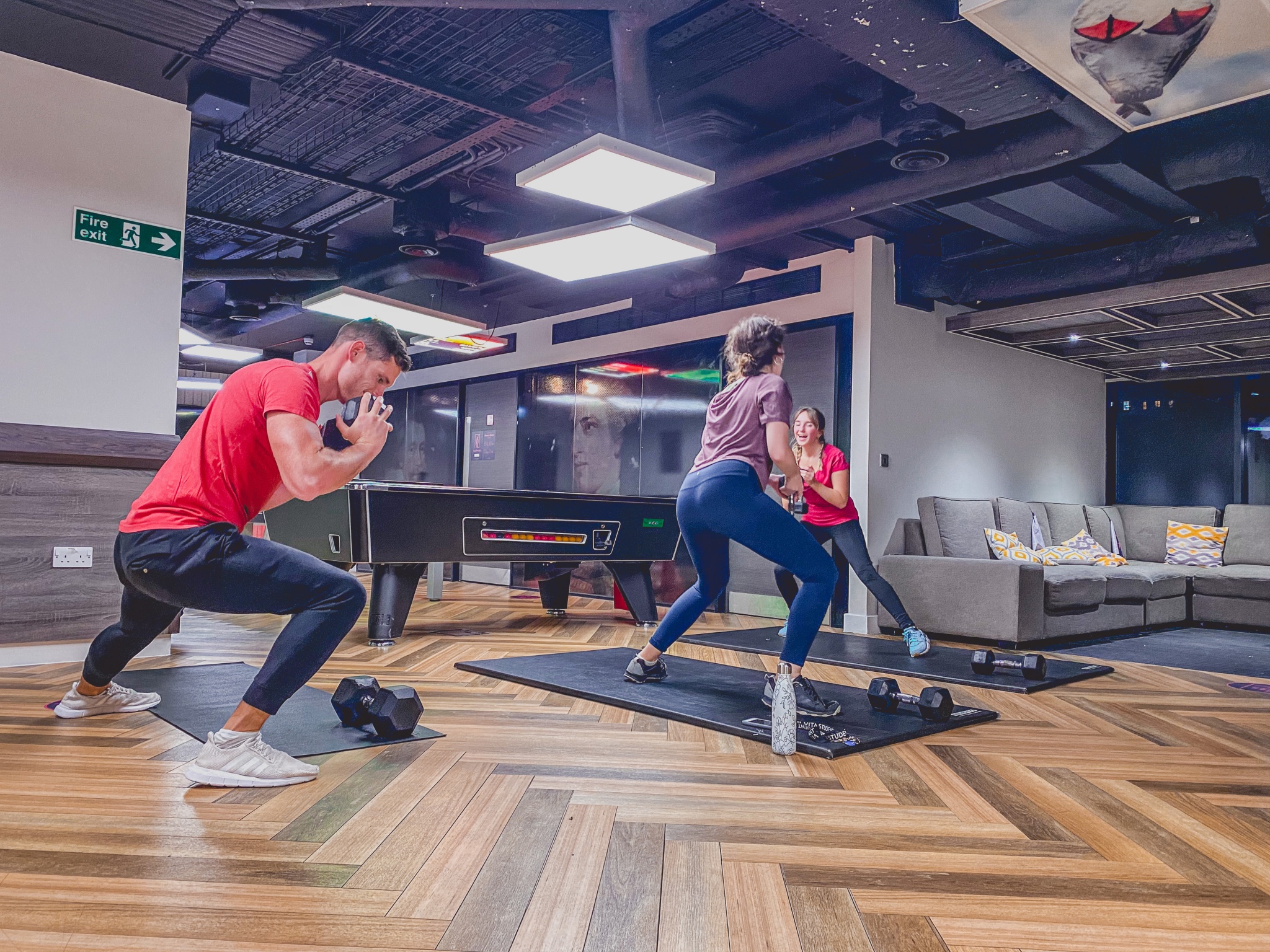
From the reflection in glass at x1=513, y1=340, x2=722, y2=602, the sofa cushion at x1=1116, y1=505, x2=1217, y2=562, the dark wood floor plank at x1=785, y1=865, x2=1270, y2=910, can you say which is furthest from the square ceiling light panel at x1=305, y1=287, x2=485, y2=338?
the sofa cushion at x1=1116, y1=505, x2=1217, y2=562

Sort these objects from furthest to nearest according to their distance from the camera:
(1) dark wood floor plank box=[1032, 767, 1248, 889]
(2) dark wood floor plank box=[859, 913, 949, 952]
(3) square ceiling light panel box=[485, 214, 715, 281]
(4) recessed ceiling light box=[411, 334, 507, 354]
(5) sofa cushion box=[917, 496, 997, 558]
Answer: (4) recessed ceiling light box=[411, 334, 507, 354] < (5) sofa cushion box=[917, 496, 997, 558] < (3) square ceiling light panel box=[485, 214, 715, 281] < (1) dark wood floor plank box=[1032, 767, 1248, 889] < (2) dark wood floor plank box=[859, 913, 949, 952]

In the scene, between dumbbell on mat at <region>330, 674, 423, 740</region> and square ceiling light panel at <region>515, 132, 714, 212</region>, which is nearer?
dumbbell on mat at <region>330, 674, 423, 740</region>

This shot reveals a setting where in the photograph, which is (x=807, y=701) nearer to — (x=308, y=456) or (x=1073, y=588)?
(x=308, y=456)

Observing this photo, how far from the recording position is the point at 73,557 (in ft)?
13.3

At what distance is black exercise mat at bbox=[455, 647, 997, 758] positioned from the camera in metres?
2.88

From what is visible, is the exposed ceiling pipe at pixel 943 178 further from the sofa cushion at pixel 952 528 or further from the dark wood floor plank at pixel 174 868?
the dark wood floor plank at pixel 174 868

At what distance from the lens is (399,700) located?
2686 millimetres

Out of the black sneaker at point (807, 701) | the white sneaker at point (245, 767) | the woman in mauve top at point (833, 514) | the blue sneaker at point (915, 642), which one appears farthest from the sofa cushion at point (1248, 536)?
the white sneaker at point (245, 767)

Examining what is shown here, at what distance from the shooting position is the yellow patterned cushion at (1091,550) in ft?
22.4

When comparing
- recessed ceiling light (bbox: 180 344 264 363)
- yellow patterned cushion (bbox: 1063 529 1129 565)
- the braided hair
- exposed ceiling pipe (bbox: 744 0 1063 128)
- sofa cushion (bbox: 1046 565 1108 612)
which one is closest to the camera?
exposed ceiling pipe (bbox: 744 0 1063 128)

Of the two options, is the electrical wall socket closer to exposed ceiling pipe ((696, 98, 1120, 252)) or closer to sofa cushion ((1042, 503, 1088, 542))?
exposed ceiling pipe ((696, 98, 1120, 252))

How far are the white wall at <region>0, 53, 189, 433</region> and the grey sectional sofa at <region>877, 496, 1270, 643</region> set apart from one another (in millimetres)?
4631

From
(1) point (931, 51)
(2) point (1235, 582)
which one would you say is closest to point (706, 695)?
(1) point (931, 51)

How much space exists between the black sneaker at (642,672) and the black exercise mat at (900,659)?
37.7 inches
